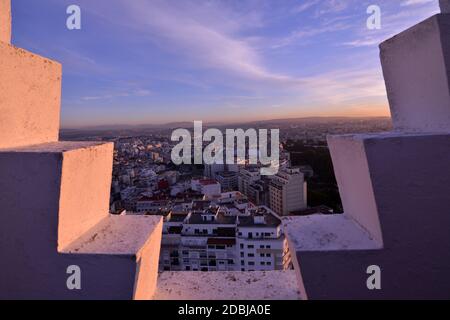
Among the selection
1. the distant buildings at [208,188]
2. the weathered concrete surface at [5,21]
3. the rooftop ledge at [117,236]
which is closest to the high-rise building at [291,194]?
the distant buildings at [208,188]

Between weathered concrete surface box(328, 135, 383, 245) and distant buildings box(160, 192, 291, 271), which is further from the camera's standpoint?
distant buildings box(160, 192, 291, 271)

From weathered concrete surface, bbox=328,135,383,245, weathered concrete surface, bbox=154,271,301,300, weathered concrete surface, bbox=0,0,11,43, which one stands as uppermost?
weathered concrete surface, bbox=0,0,11,43

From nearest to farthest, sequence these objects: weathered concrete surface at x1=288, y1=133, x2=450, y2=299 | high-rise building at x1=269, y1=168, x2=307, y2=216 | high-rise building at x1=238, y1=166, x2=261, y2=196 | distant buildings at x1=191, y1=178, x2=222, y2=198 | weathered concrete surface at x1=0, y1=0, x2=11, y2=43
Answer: weathered concrete surface at x1=288, y1=133, x2=450, y2=299
weathered concrete surface at x1=0, y1=0, x2=11, y2=43
high-rise building at x1=269, y1=168, x2=307, y2=216
distant buildings at x1=191, y1=178, x2=222, y2=198
high-rise building at x1=238, y1=166, x2=261, y2=196

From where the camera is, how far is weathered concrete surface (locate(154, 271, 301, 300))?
1.58 metres

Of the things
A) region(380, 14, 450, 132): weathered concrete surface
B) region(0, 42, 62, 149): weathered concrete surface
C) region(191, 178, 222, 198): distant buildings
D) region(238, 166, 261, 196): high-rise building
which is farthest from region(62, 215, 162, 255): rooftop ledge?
region(238, 166, 261, 196): high-rise building

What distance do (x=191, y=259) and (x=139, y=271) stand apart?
1457 centimetres

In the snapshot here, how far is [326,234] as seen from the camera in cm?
152

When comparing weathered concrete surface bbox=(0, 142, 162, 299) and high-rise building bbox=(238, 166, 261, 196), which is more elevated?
high-rise building bbox=(238, 166, 261, 196)

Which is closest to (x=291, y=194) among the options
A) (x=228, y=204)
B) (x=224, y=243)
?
(x=228, y=204)

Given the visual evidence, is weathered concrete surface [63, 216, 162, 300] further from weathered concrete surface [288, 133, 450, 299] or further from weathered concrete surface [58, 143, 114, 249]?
weathered concrete surface [288, 133, 450, 299]

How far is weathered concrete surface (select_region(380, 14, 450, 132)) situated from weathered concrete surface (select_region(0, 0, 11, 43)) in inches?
71.2

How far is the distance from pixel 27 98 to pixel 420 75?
69.2 inches

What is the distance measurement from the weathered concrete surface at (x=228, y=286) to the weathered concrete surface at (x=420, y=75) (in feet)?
3.17

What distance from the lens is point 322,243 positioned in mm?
1428
